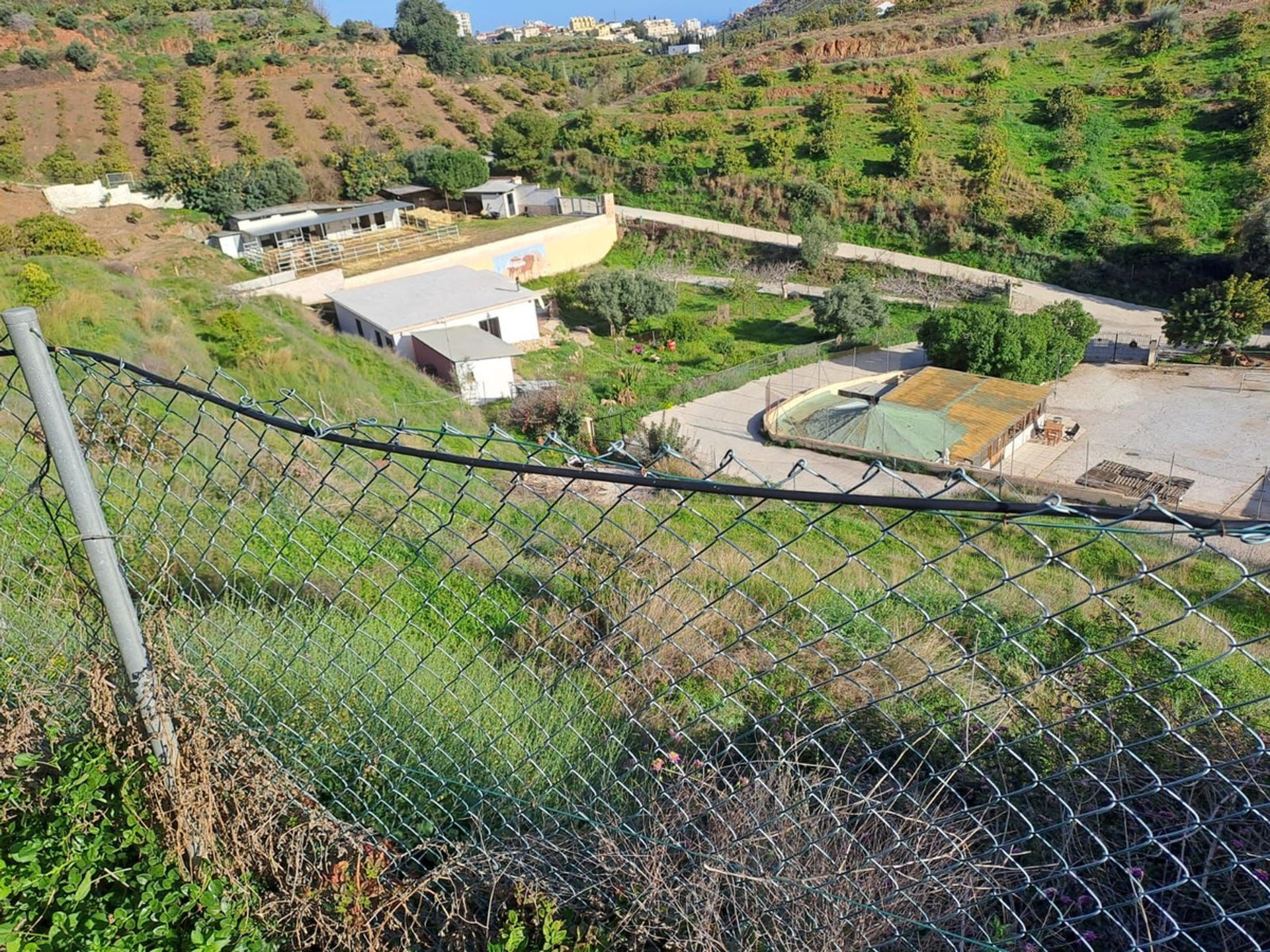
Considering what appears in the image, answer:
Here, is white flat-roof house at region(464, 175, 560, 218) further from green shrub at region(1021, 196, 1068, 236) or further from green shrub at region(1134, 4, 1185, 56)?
green shrub at region(1134, 4, 1185, 56)

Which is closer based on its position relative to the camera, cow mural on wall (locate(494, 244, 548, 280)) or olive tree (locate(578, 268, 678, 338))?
olive tree (locate(578, 268, 678, 338))

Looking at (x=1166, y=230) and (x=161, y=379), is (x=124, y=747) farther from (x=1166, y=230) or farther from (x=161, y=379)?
(x=1166, y=230)

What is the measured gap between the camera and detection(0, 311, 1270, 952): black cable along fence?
1.37 m

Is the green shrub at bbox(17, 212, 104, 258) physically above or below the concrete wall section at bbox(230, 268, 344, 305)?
above

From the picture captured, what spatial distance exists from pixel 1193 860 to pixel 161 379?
2321 mm

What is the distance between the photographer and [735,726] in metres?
2.64

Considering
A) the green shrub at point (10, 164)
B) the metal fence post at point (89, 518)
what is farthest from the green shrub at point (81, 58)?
the metal fence post at point (89, 518)

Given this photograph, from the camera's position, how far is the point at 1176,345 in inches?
659

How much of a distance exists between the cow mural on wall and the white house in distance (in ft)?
8.47

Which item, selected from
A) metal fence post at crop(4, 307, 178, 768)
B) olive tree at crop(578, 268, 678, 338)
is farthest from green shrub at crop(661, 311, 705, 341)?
metal fence post at crop(4, 307, 178, 768)

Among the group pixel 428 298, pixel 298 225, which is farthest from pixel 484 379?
pixel 298 225

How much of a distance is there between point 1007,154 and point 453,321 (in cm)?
1811

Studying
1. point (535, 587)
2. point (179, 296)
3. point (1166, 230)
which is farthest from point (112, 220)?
point (1166, 230)

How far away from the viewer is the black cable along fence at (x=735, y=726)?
1.37 m
